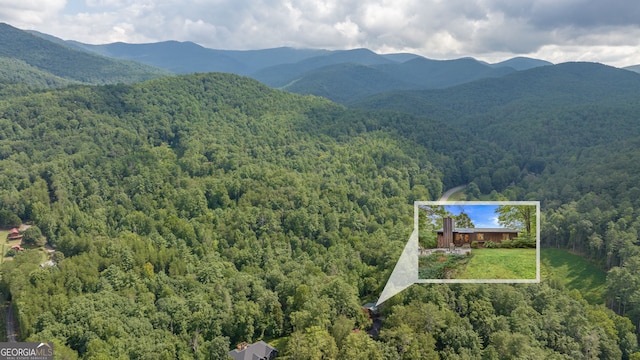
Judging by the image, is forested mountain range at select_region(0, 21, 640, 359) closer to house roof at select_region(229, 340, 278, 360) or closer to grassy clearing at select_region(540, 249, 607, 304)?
house roof at select_region(229, 340, 278, 360)

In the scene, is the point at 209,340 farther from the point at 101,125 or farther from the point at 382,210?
the point at 101,125

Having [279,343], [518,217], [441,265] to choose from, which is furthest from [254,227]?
[518,217]

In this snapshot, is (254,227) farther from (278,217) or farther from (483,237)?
(483,237)

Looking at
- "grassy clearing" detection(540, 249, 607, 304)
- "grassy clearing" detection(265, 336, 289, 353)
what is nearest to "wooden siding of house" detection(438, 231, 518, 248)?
"grassy clearing" detection(265, 336, 289, 353)

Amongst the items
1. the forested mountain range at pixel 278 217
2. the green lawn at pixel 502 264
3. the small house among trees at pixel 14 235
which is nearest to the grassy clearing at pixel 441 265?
the green lawn at pixel 502 264

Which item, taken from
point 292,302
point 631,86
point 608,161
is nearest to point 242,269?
point 292,302

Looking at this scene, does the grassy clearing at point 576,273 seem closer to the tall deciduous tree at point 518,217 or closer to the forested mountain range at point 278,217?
the forested mountain range at point 278,217
